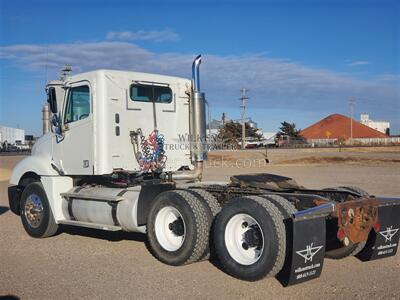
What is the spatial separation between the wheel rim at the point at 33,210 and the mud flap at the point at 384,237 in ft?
18.8

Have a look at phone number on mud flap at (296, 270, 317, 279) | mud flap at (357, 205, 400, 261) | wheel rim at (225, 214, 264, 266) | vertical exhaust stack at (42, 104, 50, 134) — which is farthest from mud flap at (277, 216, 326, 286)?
vertical exhaust stack at (42, 104, 50, 134)

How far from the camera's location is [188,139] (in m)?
10.0

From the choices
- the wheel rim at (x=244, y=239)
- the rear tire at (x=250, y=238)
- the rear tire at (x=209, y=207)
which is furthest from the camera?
the rear tire at (x=209, y=207)

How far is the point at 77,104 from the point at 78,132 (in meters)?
0.51

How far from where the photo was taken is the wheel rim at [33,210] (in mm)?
9906

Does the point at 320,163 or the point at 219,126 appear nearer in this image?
the point at 219,126

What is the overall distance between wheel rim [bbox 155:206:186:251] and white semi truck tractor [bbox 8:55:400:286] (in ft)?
0.05

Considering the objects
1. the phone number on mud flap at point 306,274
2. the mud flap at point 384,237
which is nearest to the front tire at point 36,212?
the phone number on mud flap at point 306,274

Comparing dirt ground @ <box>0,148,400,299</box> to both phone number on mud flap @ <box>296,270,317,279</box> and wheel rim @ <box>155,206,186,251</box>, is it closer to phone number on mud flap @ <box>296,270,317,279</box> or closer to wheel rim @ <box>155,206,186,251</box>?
phone number on mud flap @ <box>296,270,317,279</box>

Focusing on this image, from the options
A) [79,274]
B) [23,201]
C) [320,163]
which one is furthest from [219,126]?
[320,163]

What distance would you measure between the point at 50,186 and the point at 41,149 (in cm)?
106


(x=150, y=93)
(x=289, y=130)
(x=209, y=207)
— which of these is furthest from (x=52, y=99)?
(x=289, y=130)

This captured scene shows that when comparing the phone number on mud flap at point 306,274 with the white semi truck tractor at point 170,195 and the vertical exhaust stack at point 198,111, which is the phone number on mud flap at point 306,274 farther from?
the vertical exhaust stack at point 198,111

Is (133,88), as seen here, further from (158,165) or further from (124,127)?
(158,165)
